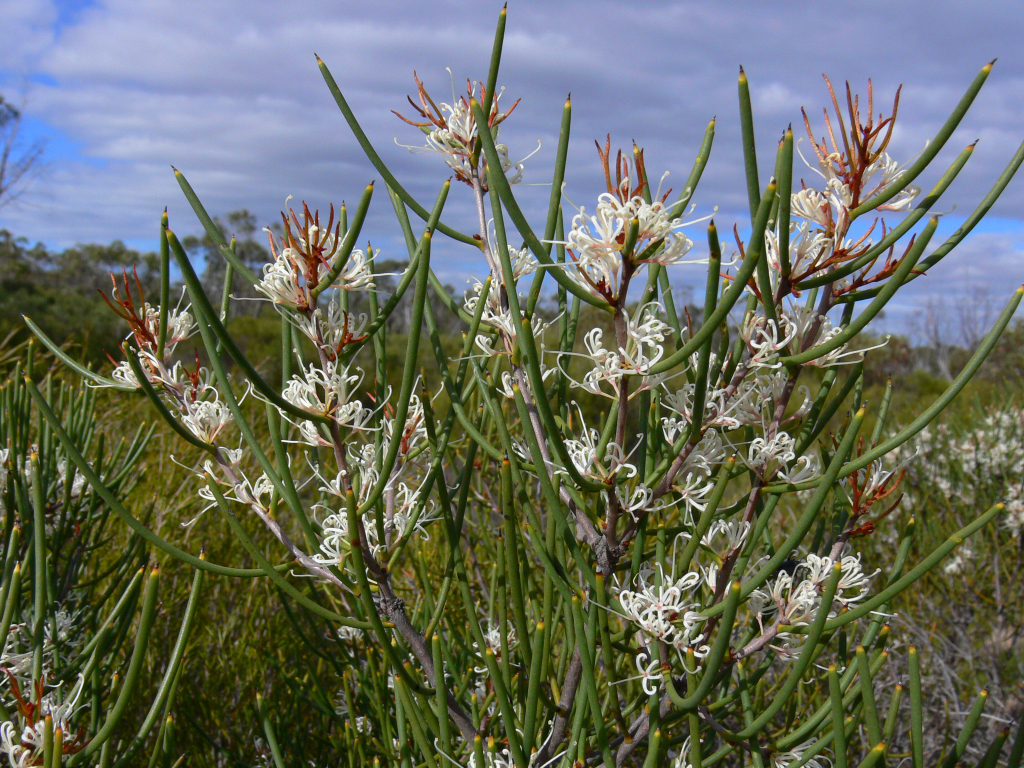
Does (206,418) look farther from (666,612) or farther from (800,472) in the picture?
(800,472)

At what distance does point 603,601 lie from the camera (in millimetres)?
832

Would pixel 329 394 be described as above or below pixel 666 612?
above

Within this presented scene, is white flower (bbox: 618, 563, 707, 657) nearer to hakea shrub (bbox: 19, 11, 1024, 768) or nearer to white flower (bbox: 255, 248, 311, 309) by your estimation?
hakea shrub (bbox: 19, 11, 1024, 768)

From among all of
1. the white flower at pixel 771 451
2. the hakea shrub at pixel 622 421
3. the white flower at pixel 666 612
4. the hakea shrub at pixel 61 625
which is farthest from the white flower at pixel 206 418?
the white flower at pixel 771 451

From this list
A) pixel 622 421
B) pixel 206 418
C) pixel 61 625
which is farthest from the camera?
pixel 61 625

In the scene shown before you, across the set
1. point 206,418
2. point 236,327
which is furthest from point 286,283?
point 236,327

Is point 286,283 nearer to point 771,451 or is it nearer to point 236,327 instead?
point 771,451

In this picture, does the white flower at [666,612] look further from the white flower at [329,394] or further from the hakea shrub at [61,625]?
the hakea shrub at [61,625]

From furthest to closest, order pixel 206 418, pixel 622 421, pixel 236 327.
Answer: pixel 236 327
pixel 206 418
pixel 622 421

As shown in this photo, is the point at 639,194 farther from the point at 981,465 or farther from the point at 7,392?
the point at 981,465

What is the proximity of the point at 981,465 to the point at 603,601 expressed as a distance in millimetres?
4671

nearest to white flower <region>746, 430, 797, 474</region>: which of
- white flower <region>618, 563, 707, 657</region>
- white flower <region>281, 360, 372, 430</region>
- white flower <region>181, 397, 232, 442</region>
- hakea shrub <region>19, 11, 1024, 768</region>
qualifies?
hakea shrub <region>19, 11, 1024, 768</region>

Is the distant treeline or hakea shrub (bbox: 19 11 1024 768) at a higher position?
hakea shrub (bbox: 19 11 1024 768)

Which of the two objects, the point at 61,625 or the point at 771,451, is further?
the point at 61,625
